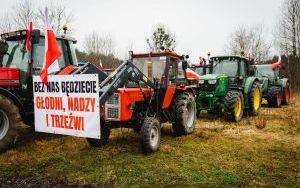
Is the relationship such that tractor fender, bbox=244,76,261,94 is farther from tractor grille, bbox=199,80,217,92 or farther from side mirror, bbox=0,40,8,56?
side mirror, bbox=0,40,8,56

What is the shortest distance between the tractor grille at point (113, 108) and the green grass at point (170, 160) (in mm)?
716

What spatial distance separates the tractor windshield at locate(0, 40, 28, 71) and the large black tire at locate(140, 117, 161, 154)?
3041mm

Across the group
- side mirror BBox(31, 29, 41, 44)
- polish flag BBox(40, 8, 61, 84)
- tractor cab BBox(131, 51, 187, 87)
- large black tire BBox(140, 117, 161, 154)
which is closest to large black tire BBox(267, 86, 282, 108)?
tractor cab BBox(131, 51, 187, 87)

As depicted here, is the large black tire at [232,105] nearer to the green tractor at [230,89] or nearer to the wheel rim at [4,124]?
the green tractor at [230,89]

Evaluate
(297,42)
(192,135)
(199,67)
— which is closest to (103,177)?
(192,135)

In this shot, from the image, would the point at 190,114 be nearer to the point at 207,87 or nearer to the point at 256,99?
the point at 207,87

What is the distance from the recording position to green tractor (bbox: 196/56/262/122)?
35.2 ft

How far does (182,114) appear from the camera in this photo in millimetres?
8250

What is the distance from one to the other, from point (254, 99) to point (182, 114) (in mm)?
4835

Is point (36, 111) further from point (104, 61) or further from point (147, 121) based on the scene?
point (104, 61)

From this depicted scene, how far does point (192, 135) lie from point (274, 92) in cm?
770

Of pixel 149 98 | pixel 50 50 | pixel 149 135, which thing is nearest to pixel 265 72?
pixel 149 98

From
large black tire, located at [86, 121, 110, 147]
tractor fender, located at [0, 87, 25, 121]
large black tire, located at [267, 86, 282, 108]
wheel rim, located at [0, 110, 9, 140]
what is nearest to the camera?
wheel rim, located at [0, 110, 9, 140]

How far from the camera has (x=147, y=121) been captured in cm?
667
